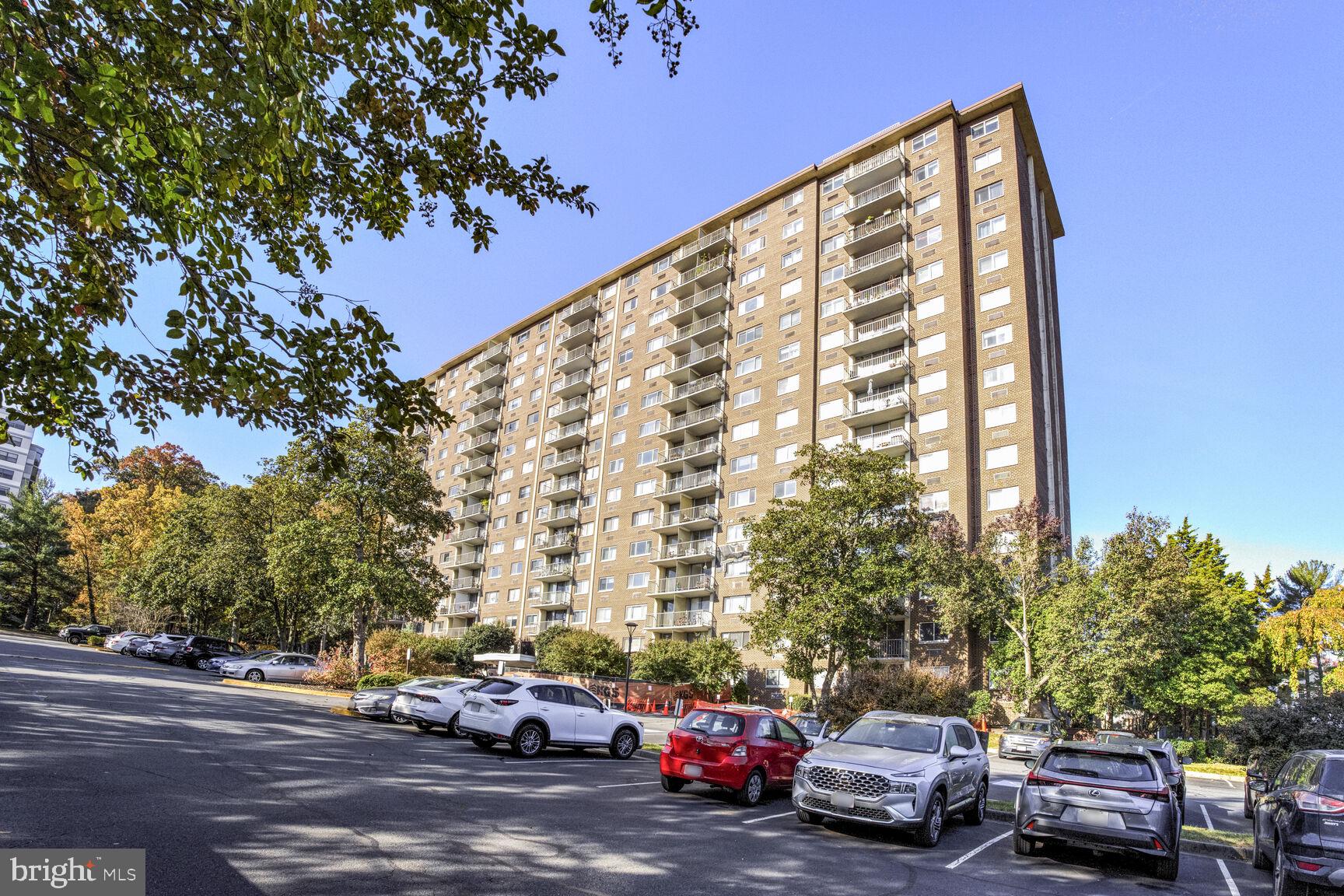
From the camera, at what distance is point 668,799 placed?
11250 mm

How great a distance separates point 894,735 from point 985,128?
45383 millimetres

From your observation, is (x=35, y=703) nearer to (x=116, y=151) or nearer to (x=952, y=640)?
(x=116, y=151)

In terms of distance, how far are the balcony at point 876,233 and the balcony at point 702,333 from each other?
10924mm

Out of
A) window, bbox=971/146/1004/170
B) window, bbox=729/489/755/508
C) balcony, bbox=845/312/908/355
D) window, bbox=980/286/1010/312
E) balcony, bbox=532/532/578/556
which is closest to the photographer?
window, bbox=980/286/1010/312

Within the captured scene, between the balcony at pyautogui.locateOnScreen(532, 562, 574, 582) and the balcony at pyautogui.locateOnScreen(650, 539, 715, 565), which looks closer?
the balcony at pyautogui.locateOnScreen(650, 539, 715, 565)

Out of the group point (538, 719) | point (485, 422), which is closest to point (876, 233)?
point (538, 719)

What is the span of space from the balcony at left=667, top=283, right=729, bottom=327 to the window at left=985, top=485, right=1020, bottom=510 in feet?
82.3

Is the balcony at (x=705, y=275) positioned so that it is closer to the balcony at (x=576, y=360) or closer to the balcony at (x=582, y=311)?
the balcony at (x=582, y=311)

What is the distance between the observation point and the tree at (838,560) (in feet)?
107

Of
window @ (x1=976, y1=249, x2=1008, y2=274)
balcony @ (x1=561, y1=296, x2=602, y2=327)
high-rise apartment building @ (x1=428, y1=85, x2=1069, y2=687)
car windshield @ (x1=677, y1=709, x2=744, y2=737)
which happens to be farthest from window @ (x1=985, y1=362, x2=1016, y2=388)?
balcony @ (x1=561, y1=296, x2=602, y2=327)

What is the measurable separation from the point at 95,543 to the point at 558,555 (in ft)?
121

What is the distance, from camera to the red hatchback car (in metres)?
11.6

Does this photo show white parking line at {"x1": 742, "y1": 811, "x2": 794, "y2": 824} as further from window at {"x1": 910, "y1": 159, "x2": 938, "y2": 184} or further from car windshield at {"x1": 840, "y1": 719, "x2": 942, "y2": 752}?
window at {"x1": 910, "y1": 159, "x2": 938, "y2": 184}

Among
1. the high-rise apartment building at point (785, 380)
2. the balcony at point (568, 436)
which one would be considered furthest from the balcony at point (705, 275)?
the balcony at point (568, 436)
